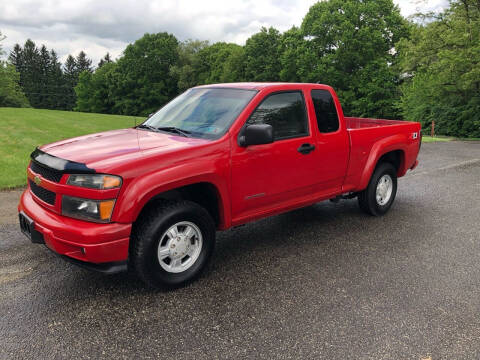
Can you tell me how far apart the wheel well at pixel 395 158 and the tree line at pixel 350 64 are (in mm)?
17152

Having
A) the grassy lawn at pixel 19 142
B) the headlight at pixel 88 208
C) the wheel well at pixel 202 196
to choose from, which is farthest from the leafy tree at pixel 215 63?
the headlight at pixel 88 208

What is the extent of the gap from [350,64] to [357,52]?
5.42 feet

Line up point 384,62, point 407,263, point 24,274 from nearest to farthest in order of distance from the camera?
point 24,274
point 407,263
point 384,62

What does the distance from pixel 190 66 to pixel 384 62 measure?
3003 cm

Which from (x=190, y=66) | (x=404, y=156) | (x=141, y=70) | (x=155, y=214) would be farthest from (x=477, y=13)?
(x=141, y=70)

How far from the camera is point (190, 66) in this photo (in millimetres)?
58250

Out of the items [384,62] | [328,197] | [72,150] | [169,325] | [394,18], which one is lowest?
[169,325]

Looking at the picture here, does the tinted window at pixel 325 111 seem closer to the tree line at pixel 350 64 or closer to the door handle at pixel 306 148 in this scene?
the door handle at pixel 306 148

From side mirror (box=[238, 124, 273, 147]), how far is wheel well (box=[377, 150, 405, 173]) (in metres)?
2.84

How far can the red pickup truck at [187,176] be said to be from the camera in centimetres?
331

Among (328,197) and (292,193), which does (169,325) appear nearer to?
(292,193)

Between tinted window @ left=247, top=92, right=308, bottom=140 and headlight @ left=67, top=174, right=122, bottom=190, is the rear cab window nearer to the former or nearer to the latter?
tinted window @ left=247, top=92, right=308, bottom=140

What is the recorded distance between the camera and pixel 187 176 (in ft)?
11.9

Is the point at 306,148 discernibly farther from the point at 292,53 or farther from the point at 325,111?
the point at 292,53
